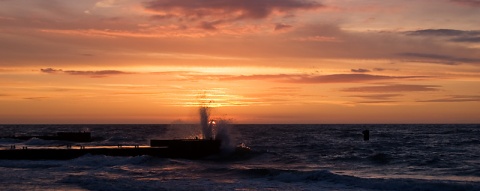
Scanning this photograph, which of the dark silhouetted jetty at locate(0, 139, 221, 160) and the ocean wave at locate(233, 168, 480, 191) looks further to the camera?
the dark silhouetted jetty at locate(0, 139, 221, 160)

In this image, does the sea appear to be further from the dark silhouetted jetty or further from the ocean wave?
the dark silhouetted jetty

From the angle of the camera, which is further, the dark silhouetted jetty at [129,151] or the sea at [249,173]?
the dark silhouetted jetty at [129,151]

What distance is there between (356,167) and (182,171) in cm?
1240

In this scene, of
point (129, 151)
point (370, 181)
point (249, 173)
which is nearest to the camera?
point (370, 181)

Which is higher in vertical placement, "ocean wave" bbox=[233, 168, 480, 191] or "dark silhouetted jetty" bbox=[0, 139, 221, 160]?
"dark silhouetted jetty" bbox=[0, 139, 221, 160]

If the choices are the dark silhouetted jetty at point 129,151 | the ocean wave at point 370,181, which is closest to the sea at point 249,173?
the ocean wave at point 370,181

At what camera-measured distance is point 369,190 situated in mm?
29094

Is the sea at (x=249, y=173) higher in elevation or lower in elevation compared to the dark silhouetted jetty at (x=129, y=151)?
lower

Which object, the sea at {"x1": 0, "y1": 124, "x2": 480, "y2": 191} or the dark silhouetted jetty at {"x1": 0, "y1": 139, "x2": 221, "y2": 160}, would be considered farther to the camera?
the dark silhouetted jetty at {"x1": 0, "y1": 139, "x2": 221, "y2": 160}

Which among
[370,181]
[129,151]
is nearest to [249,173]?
[370,181]

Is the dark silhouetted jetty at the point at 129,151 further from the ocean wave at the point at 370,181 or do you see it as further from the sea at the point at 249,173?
the ocean wave at the point at 370,181

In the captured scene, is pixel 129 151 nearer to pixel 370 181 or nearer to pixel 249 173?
pixel 249 173

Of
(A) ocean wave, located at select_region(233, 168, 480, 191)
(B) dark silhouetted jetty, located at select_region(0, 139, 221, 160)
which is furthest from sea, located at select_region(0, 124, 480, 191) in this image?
(B) dark silhouetted jetty, located at select_region(0, 139, 221, 160)

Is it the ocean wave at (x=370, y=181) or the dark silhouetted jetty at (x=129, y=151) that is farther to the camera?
the dark silhouetted jetty at (x=129, y=151)
